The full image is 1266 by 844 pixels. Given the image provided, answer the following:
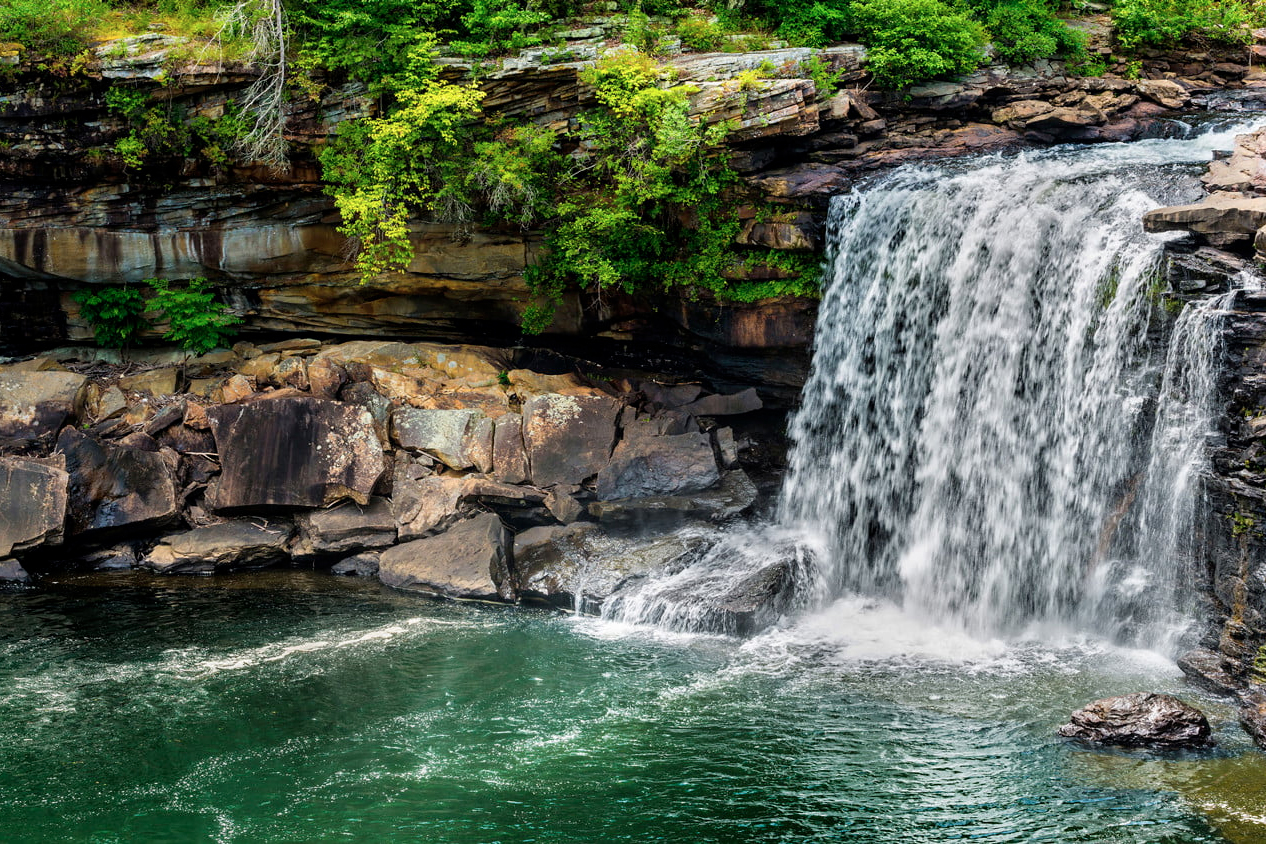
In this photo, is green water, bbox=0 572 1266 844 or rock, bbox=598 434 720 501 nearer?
green water, bbox=0 572 1266 844

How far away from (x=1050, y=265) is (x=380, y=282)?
10.0m

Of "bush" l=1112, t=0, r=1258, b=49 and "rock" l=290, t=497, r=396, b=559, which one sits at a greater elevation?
"bush" l=1112, t=0, r=1258, b=49

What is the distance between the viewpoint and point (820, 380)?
14703 mm

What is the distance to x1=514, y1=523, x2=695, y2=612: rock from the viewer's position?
13414 mm

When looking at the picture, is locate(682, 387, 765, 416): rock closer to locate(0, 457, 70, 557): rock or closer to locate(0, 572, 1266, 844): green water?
locate(0, 572, 1266, 844): green water

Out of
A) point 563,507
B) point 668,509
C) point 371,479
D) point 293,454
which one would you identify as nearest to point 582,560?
point 563,507

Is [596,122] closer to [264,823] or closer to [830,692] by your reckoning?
[830,692]

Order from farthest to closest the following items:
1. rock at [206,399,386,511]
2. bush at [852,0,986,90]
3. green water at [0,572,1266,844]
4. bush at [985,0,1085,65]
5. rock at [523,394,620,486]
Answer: bush at [985,0,1085,65], bush at [852,0,986,90], rock at [523,394,620,486], rock at [206,399,386,511], green water at [0,572,1266,844]

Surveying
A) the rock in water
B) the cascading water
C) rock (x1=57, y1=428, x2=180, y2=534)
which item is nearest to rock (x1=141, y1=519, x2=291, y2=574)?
rock (x1=57, y1=428, x2=180, y2=534)

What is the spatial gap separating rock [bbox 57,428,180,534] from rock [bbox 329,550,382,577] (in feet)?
8.66

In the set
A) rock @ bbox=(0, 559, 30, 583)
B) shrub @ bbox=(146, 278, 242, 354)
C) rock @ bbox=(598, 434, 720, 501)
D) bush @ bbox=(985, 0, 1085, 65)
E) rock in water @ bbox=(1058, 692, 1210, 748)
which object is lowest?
rock @ bbox=(0, 559, 30, 583)

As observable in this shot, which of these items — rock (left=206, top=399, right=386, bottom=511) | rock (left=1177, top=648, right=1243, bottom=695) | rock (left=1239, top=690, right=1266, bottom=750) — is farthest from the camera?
rock (left=206, top=399, right=386, bottom=511)

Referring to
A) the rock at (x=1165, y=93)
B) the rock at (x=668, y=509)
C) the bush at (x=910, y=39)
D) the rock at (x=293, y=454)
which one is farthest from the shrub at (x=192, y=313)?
the rock at (x=1165, y=93)

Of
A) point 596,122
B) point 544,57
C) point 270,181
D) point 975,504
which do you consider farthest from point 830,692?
point 270,181
